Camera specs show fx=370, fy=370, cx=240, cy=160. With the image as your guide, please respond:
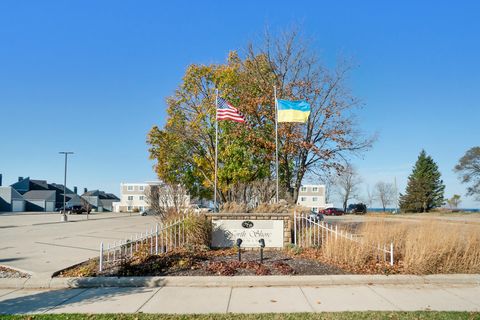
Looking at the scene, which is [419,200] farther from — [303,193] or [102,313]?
[102,313]

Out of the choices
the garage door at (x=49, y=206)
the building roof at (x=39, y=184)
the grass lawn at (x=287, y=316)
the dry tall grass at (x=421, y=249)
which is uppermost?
the building roof at (x=39, y=184)

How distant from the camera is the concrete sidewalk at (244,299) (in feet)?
20.2

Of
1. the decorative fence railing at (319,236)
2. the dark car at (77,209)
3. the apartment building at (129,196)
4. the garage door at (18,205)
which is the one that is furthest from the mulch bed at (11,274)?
the apartment building at (129,196)

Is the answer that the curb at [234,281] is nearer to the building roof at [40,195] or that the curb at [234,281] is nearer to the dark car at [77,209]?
the dark car at [77,209]

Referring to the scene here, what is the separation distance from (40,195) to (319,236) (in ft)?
269

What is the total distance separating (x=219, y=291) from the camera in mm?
7340

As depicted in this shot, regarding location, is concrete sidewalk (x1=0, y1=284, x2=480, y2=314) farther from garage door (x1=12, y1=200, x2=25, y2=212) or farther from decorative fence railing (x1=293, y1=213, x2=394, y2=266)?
garage door (x1=12, y1=200, x2=25, y2=212)

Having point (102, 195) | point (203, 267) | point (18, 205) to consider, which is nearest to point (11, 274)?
point (203, 267)

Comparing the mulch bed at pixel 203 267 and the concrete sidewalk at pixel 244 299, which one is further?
the mulch bed at pixel 203 267

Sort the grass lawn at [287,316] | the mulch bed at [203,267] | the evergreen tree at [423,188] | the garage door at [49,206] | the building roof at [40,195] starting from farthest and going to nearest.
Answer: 1. the building roof at [40,195]
2. the garage door at [49,206]
3. the evergreen tree at [423,188]
4. the mulch bed at [203,267]
5. the grass lawn at [287,316]

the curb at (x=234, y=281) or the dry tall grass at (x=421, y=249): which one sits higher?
the dry tall grass at (x=421, y=249)

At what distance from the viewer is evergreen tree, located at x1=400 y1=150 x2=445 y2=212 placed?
5572cm

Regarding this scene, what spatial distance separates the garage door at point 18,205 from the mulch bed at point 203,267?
2862 inches

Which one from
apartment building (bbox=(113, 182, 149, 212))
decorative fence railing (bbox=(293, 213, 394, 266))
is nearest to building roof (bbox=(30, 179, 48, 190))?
apartment building (bbox=(113, 182, 149, 212))
